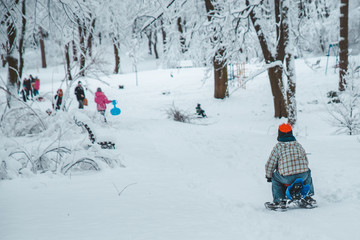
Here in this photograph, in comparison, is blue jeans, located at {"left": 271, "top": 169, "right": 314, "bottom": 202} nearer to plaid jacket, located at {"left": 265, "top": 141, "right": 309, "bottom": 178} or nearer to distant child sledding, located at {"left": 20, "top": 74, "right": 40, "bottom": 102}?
plaid jacket, located at {"left": 265, "top": 141, "right": 309, "bottom": 178}

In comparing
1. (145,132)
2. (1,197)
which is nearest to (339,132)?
(145,132)

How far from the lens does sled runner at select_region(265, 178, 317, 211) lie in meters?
4.13

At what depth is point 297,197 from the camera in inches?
165

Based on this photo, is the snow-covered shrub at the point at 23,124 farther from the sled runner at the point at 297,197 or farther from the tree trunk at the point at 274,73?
the tree trunk at the point at 274,73

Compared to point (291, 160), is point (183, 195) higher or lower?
lower

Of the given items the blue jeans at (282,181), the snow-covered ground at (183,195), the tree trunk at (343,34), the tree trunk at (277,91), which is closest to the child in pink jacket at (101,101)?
the snow-covered ground at (183,195)

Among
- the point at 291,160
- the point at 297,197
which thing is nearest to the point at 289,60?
the point at 291,160

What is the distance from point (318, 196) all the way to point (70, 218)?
3853 mm

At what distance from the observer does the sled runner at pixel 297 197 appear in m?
4.13

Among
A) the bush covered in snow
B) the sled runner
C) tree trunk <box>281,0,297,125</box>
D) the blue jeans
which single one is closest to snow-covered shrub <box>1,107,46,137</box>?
the bush covered in snow

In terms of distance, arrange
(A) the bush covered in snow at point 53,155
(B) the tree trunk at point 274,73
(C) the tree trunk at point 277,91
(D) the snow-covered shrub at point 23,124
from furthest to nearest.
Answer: (C) the tree trunk at point 277,91 < (B) the tree trunk at point 274,73 < (D) the snow-covered shrub at point 23,124 < (A) the bush covered in snow at point 53,155

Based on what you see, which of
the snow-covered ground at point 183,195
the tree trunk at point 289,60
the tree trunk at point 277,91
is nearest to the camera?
the snow-covered ground at point 183,195

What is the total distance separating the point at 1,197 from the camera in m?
3.70

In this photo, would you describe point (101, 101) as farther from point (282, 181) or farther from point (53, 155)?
point (282, 181)
